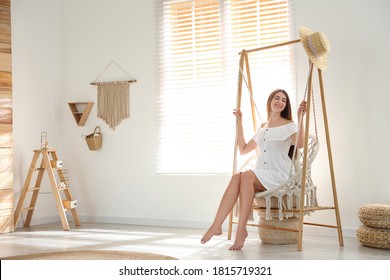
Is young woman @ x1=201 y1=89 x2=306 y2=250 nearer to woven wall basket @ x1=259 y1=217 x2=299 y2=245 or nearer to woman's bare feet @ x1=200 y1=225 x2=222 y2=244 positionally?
woman's bare feet @ x1=200 y1=225 x2=222 y2=244

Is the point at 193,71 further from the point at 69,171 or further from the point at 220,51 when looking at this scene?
the point at 69,171

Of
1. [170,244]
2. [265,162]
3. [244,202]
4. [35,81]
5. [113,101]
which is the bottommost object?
[170,244]

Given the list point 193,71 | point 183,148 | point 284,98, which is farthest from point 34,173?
point 284,98

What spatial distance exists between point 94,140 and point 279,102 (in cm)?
234

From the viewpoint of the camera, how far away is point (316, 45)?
448 cm

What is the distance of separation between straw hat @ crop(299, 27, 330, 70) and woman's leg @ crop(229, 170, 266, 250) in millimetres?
1047

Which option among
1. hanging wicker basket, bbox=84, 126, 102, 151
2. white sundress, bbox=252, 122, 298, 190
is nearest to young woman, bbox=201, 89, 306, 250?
white sundress, bbox=252, 122, 298, 190

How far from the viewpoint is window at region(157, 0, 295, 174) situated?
548 cm

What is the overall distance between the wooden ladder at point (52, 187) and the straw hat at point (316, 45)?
9.61 feet

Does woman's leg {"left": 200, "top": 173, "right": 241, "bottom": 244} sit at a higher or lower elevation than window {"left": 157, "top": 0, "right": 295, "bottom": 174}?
lower

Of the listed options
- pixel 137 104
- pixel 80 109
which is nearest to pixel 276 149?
pixel 137 104

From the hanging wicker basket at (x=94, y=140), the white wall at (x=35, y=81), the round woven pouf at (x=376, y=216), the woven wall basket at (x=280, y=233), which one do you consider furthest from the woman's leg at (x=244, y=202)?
the white wall at (x=35, y=81)

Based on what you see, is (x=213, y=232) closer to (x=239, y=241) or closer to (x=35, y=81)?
Result: (x=239, y=241)

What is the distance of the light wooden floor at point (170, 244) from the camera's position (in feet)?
13.8
